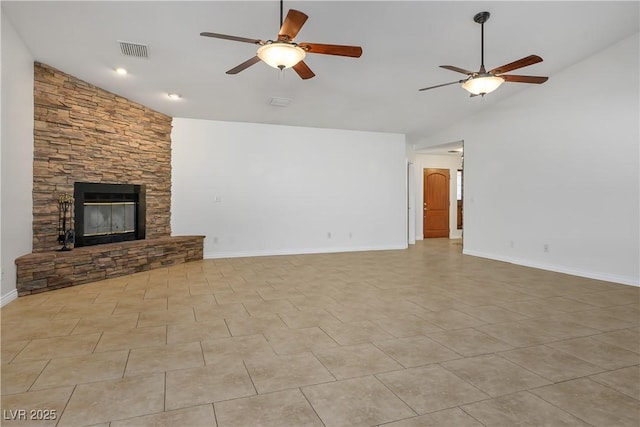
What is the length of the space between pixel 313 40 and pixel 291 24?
1.57 metres

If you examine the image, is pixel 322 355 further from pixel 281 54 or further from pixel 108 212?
pixel 108 212

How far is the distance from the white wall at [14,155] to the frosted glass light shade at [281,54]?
9.15 ft

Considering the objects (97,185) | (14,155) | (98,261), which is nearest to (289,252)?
(98,261)

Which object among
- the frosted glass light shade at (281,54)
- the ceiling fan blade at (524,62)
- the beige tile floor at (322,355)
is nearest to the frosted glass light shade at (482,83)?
the ceiling fan blade at (524,62)

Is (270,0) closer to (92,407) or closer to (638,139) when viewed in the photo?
(92,407)

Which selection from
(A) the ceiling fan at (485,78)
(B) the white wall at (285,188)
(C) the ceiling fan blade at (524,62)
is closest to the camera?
(C) the ceiling fan blade at (524,62)

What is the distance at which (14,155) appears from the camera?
392 cm

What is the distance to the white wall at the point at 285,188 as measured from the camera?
22.8ft

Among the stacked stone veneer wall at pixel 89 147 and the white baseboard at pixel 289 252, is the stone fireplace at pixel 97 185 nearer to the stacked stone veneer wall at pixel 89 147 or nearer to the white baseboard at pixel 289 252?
the stacked stone veneer wall at pixel 89 147

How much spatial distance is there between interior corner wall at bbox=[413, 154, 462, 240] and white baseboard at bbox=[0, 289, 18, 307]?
891cm

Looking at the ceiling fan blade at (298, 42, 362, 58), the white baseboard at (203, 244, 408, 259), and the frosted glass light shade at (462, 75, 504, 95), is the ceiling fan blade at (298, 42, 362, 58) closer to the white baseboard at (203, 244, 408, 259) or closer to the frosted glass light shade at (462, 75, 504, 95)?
the frosted glass light shade at (462, 75, 504, 95)

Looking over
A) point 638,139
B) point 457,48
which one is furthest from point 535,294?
point 457,48

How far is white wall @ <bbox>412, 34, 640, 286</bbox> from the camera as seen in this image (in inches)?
194

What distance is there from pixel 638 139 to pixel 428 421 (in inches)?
207
